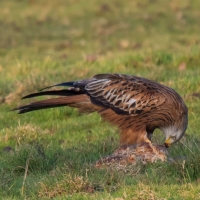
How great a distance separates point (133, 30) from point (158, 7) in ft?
9.40

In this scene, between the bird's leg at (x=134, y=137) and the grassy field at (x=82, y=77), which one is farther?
the bird's leg at (x=134, y=137)

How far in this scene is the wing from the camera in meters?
6.91

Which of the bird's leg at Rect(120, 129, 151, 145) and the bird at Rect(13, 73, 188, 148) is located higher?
the bird at Rect(13, 73, 188, 148)

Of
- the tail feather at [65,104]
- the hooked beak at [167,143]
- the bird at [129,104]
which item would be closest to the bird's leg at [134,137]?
the bird at [129,104]

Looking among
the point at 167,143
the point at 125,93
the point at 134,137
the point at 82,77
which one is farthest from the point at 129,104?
the point at 82,77

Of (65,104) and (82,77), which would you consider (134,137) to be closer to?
(65,104)

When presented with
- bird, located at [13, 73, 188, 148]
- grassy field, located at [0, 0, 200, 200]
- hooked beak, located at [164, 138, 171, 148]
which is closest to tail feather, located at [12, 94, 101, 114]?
bird, located at [13, 73, 188, 148]

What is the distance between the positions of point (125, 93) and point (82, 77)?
3.57 metres

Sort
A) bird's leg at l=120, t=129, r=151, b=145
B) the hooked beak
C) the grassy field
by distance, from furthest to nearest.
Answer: bird's leg at l=120, t=129, r=151, b=145 → the hooked beak → the grassy field

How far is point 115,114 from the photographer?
715cm

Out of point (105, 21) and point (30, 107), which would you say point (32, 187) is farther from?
point (105, 21)

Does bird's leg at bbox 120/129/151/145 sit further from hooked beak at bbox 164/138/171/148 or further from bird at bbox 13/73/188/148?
hooked beak at bbox 164/138/171/148

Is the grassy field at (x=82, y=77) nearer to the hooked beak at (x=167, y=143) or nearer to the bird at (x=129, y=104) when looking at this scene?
the hooked beak at (x=167, y=143)

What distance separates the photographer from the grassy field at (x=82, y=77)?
5.57 meters
